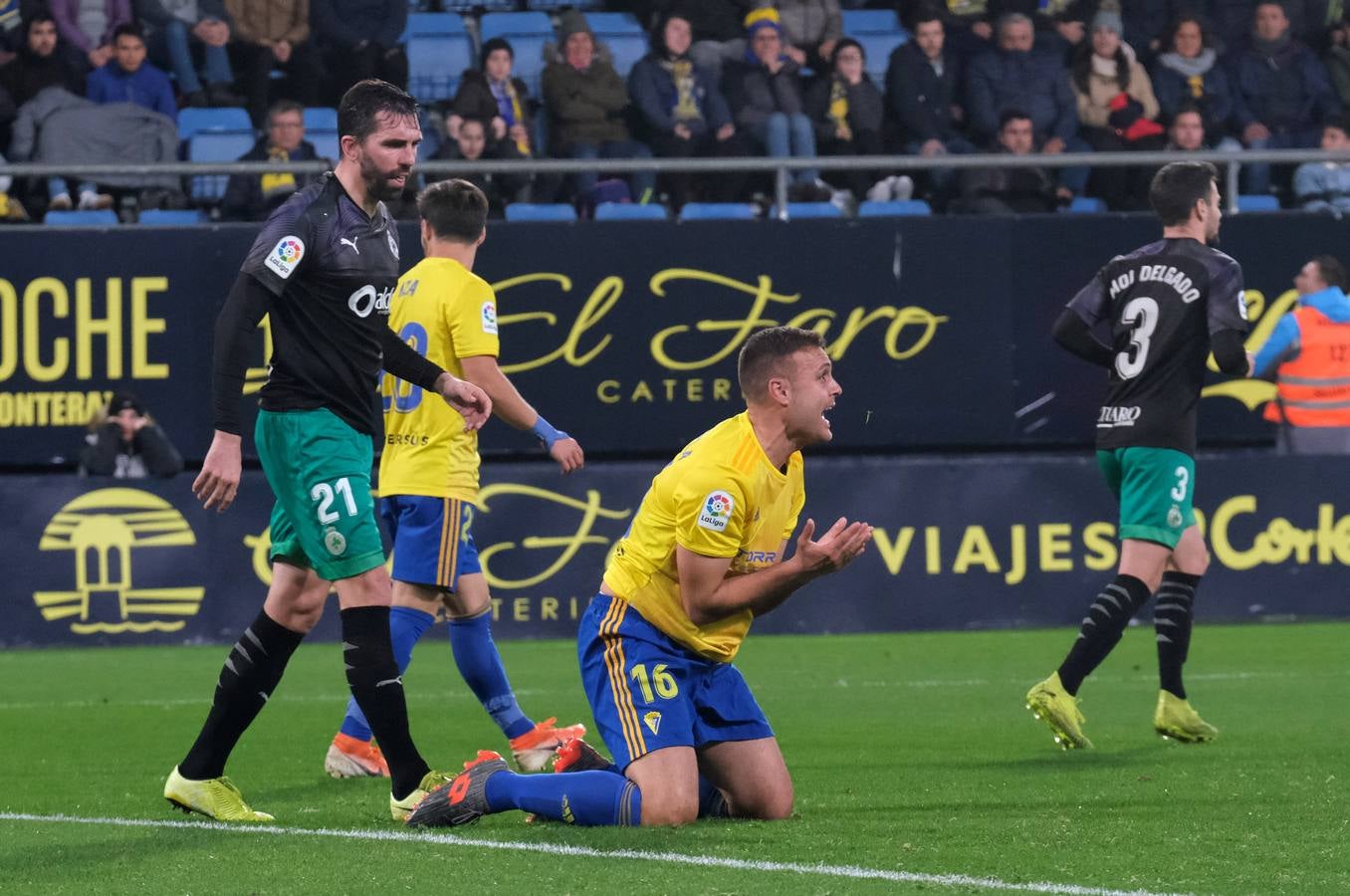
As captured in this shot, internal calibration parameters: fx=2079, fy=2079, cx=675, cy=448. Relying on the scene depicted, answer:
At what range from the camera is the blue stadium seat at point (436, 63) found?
16.2 metres

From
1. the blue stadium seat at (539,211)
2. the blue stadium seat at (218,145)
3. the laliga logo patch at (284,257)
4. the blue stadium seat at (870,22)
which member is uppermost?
the blue stadium seat at (870,22)

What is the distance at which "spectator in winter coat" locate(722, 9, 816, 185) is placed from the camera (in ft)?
50.8

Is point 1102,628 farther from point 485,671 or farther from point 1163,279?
point 485,671

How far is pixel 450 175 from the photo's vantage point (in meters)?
14.3

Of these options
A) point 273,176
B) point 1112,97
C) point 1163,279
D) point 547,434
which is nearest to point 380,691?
point 547,434

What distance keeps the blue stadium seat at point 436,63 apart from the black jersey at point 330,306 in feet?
33.6

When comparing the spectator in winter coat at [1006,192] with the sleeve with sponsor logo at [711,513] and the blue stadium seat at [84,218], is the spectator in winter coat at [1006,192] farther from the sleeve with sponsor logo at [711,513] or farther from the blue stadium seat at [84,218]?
the sleeve with sponsor logo at [711,513]

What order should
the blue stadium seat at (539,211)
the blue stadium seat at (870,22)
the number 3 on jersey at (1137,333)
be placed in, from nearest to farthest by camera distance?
the number 3 on jersey at (1137,333) → the blue stadium seat at (539,211) → the blue stadium seat at (870,22)

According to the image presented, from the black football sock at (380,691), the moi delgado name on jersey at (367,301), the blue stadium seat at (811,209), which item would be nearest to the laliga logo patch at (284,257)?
the moi delgado name on jersey at (367,301)

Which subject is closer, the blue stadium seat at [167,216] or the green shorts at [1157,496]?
the green shorts at [1157,496]

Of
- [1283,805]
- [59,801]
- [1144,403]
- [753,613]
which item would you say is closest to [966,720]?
[1144,403]

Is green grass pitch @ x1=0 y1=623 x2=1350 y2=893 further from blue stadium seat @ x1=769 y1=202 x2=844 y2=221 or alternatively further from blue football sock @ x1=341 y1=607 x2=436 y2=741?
blue stadium seat @ x1=769 y1=202 x2=844 y2=221

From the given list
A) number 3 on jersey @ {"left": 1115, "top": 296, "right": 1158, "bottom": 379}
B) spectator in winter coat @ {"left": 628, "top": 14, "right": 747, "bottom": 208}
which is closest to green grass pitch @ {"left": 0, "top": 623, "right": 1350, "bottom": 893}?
number 3 on jersey @ {"left": 1115, "top": 296, "right": 1158, "bottom": 379}

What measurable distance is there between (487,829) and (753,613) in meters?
0.96
